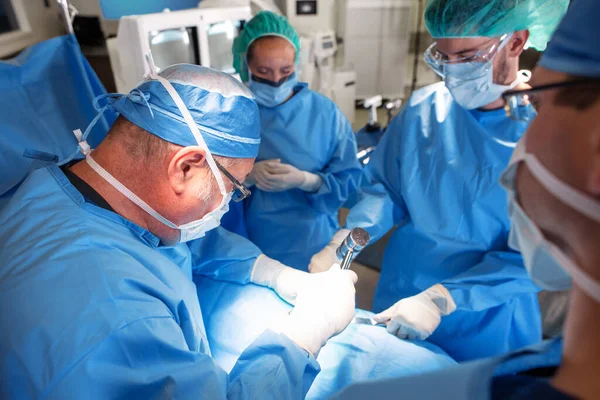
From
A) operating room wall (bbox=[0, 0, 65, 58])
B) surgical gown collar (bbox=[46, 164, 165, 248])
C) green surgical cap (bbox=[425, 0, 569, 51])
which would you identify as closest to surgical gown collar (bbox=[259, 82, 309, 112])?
green surgical cap (bbox=[425, 0, 569, 51])

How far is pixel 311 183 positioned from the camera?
1.68m

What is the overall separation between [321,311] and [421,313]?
1.04 ft

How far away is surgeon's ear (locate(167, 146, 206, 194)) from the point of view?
89 centimetres

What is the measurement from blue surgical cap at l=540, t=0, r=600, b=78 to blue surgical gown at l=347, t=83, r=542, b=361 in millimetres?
734

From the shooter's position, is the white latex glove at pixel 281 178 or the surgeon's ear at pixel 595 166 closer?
the surgeon's ear at pixel 595 166

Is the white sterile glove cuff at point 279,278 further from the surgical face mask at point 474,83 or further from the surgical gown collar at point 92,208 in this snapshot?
the surgical face mask at point 474,83

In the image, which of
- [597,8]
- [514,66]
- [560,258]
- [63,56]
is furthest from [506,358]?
[63,56]

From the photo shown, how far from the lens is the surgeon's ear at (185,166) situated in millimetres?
888

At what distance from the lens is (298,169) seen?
5.59ft

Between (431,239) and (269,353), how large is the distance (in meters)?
0.68

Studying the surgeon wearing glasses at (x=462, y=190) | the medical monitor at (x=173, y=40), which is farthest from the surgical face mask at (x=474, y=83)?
the medical monitor at (x=173, y=40)

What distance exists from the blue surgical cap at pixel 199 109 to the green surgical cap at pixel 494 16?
62cm

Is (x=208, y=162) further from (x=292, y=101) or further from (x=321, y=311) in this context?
(x=292, y=101)

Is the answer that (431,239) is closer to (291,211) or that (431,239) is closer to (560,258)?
(291,211)
